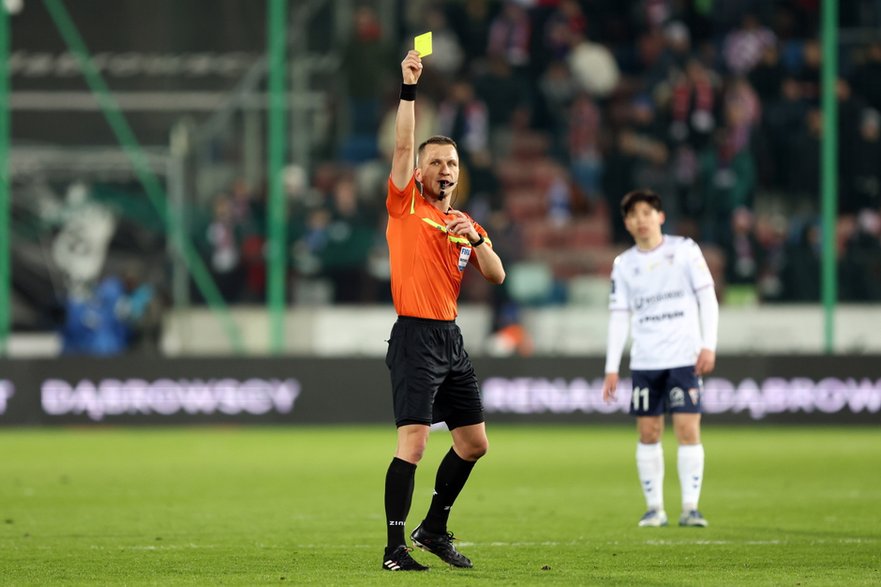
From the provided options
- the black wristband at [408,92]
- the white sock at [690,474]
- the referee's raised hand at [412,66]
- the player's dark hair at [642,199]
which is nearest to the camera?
the referee's raised hand at [412,66]

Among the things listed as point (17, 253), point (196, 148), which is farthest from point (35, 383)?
point (196, 148)

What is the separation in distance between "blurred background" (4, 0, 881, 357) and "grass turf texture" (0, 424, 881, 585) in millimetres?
1861

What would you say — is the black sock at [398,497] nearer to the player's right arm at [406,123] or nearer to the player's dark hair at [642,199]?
the player's right arm at [406,123]

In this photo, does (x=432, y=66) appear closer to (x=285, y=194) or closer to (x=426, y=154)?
(x=285, y=194)

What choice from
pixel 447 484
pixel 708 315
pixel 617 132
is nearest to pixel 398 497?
pixel 447 484

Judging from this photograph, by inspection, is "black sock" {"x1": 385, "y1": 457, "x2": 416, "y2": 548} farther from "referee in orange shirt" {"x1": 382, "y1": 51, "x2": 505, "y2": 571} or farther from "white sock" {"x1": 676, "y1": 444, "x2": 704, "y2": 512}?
"white sock" {"x1": 676, "y1": 444, "x2": 704, "y2": 512}

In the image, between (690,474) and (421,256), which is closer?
(421,256)

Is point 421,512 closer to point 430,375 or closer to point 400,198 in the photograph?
point 430,375

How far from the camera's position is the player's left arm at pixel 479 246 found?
25.5 feet

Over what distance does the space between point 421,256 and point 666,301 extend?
303 centimetres

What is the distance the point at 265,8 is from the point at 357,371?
199 inches

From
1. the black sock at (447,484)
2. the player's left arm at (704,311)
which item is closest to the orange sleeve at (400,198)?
the black sock at (447,484)

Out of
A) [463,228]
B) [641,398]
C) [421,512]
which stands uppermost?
[463,228]

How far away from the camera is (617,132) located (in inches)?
874
